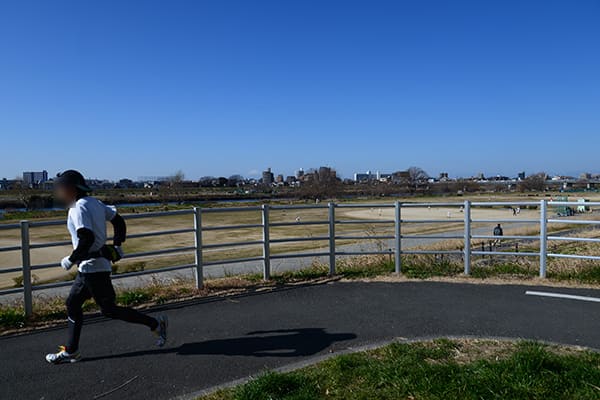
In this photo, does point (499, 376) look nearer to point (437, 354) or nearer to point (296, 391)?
point (437, 354)

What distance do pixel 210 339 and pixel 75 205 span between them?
2223 millimetres

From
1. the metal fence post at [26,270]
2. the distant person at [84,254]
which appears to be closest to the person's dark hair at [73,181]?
the distant person at [84,254]

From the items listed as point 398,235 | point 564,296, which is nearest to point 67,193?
point 398,235

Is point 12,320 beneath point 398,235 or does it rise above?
beneath

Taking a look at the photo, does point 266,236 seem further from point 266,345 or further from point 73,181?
point 73,181

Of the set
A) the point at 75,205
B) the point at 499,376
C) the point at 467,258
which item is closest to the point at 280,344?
the point at 499,376

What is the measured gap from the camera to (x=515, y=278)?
8055 mm

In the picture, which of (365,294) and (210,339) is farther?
(365,294)

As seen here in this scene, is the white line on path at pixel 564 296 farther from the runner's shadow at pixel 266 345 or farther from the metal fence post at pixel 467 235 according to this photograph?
the runner's shadow at pixel 266 345

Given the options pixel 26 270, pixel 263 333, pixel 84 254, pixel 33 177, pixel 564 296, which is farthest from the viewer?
pixel 33 177

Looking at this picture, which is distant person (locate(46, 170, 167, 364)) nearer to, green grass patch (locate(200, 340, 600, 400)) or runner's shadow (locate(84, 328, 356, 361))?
runner's shadow (locate(84, 328, 356, 361))

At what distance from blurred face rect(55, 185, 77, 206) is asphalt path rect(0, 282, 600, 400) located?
1.76 meters

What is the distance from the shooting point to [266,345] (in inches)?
194

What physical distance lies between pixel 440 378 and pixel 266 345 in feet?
6.71
